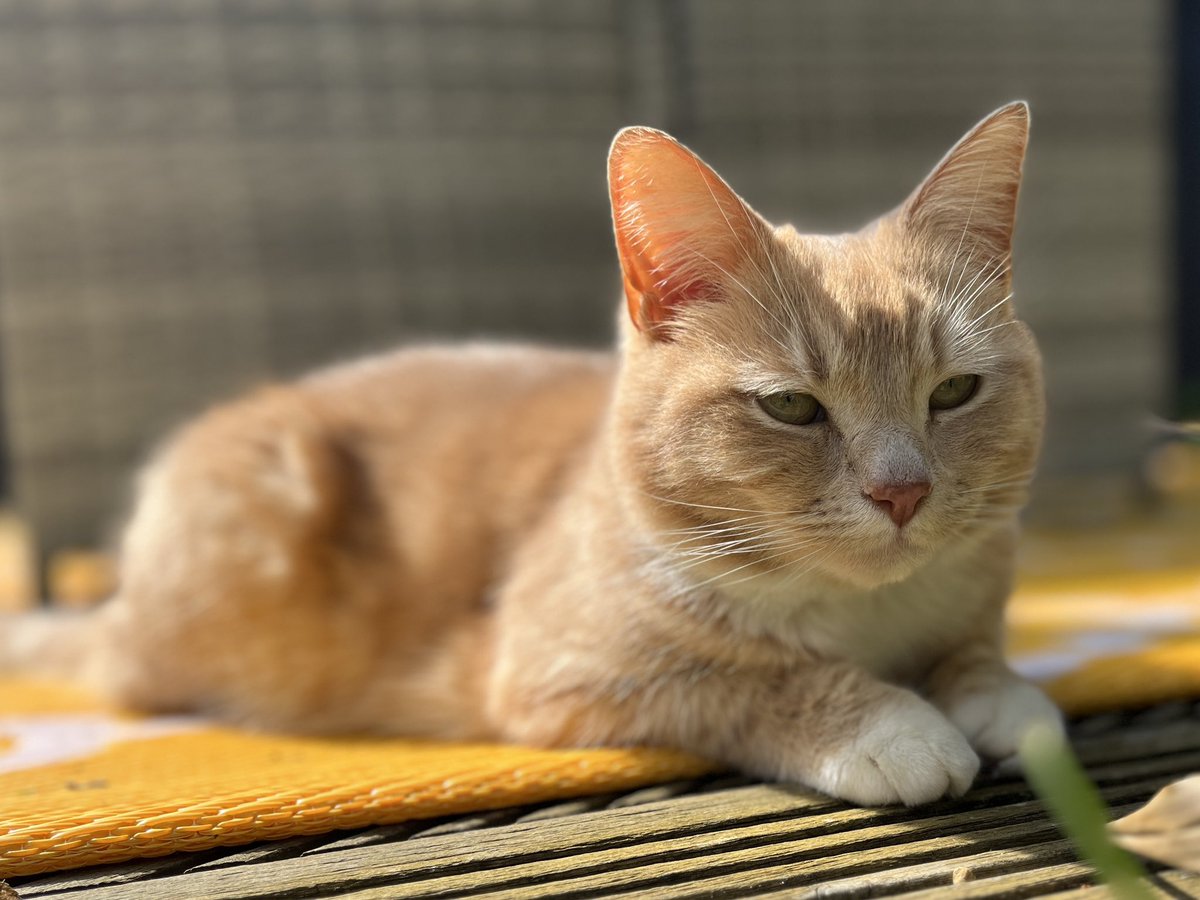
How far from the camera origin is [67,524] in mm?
2547

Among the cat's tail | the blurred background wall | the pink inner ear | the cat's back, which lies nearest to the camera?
the pink inner ear

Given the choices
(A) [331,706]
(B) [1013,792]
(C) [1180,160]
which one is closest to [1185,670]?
(B) [1013,792]

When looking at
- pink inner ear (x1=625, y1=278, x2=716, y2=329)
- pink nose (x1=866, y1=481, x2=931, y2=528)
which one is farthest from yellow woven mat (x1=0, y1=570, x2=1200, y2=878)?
pink inner ear (x1=625, y1=278, x2=716, y2=329)

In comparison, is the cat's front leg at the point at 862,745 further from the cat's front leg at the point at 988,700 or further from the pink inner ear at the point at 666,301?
the pink inner ear at the point at 666,301

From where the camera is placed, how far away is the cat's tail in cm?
209

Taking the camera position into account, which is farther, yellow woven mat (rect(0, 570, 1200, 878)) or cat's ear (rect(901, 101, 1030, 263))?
cat's ear (rect(901, 101, 1030, 263))

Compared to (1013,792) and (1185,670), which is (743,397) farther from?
(1185,670)

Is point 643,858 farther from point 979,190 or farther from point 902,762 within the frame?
point 979,190

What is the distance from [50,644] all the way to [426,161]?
4.40ft

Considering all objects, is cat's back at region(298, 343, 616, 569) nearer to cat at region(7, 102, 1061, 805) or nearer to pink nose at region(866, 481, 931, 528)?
cat at region(7, 102, 1061, 805)

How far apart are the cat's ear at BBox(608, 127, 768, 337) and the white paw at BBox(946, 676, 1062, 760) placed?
570 mm

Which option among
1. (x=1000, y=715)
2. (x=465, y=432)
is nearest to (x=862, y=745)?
(x=1000, y=715)

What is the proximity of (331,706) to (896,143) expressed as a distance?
6.44ft

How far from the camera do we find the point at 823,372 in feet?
3.86
